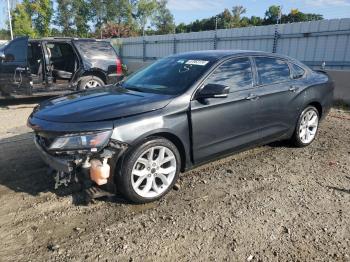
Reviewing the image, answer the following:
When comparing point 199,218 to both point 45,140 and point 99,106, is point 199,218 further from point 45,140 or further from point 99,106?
point 45,140

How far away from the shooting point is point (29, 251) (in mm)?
3002

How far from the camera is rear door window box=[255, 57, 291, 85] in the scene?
4875 millimetres

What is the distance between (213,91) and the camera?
3.98 metres

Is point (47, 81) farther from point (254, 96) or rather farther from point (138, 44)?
point (138, 44)

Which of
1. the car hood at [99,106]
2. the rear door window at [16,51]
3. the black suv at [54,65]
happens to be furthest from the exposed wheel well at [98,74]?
the car hood at [99,106]

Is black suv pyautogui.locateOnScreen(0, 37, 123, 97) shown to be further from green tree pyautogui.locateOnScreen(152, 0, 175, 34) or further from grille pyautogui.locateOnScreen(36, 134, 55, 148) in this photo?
green tree pyautogui.locateOnScreen(152, 0, 175, 34)

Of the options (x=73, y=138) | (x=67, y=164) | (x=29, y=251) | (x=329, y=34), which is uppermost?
(x=329, y=34)

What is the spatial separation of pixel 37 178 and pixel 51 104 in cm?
99

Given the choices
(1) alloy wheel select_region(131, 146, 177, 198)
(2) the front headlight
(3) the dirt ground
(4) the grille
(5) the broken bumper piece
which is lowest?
(3) the dirt ground

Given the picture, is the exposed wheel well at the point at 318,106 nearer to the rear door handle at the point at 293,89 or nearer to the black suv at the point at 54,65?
the rear door handle at the point at 293,89

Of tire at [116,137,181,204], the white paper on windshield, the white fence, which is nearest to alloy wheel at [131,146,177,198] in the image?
tire at [116,137,181,204]

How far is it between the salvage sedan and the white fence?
5895 millimetres

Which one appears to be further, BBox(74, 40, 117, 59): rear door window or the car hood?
BBox(74, 40, 117, 59): rear door window

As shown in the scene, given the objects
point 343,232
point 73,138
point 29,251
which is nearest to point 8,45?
point 73,138
